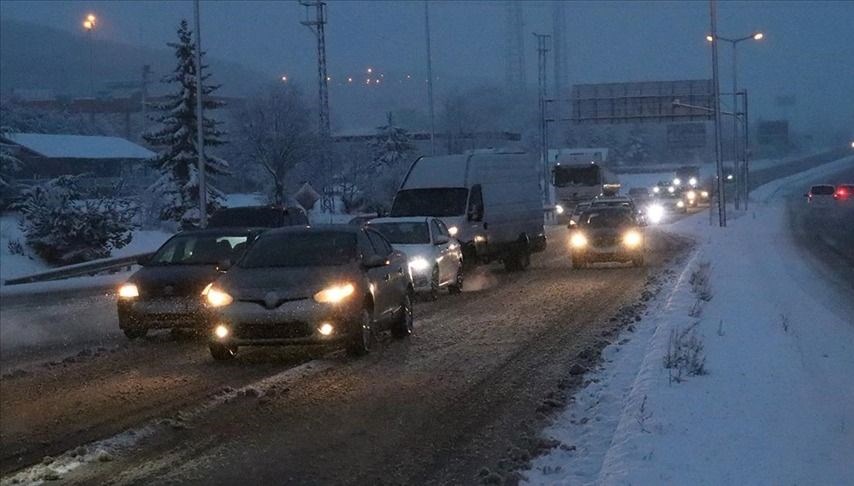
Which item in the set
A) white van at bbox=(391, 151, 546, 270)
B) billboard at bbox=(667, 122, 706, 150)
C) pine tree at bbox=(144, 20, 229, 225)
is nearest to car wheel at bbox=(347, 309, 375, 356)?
white van at bbox=(391, 151, 546, 270)

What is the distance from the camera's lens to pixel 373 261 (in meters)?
14.6

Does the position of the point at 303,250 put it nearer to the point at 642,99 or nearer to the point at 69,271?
the point at 69,271

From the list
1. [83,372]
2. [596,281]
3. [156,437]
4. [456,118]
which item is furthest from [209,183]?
[456,118]

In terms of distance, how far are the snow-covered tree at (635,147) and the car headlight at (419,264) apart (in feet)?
491

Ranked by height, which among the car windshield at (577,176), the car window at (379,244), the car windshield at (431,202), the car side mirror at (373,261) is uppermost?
the car windshield at (577,176)

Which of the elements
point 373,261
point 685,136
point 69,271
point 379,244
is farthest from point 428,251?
point 685,136

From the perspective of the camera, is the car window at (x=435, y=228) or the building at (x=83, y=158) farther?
the building at (x=83, y=158)

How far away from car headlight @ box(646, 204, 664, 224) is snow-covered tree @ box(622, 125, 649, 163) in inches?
3553

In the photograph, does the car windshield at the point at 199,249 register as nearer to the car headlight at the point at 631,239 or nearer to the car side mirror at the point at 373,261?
the car side mirror at the point at 373,261

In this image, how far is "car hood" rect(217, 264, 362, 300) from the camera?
13.5 m

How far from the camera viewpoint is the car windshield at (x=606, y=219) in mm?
29688

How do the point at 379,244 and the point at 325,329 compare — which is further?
the point at 379,244

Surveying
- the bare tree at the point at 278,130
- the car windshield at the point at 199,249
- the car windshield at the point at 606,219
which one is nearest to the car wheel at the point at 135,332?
the car windshield at the point at 199,249

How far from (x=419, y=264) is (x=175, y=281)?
6551mm
